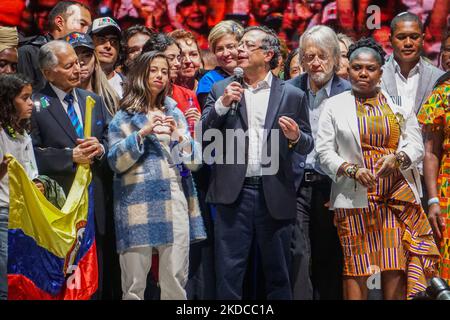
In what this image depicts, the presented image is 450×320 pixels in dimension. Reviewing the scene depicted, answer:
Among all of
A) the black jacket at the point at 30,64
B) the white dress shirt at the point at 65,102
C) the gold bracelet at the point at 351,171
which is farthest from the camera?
the black jacket at the point at 30,64

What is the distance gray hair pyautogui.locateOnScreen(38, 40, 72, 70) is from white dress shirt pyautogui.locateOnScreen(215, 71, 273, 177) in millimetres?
1087

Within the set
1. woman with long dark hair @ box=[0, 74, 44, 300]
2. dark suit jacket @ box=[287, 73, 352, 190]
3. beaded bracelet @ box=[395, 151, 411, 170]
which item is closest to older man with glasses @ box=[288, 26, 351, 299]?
dark suit jacket @ box=[287, 73, 352, 190]

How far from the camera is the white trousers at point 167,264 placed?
19.6ft

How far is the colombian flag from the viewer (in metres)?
5.66

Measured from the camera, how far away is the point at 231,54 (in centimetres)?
710

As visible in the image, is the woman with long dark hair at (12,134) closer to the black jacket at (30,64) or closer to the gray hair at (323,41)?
the black jacket at (30,64)

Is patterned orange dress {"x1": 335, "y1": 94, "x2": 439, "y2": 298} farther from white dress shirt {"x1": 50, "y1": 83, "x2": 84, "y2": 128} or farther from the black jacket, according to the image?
the black jacket

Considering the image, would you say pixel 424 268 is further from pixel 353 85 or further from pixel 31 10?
pixel 31 10

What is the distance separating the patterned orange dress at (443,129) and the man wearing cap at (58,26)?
2.67 metres

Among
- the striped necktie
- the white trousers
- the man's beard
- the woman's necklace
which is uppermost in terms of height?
the man's beard

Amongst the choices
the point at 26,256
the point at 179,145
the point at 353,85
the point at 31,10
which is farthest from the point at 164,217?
the point at 31,10

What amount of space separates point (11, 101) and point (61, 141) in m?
0.45

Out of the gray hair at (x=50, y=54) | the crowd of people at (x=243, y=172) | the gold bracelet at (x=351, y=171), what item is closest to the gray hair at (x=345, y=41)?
the crowd of people at (x=243, y=172)
